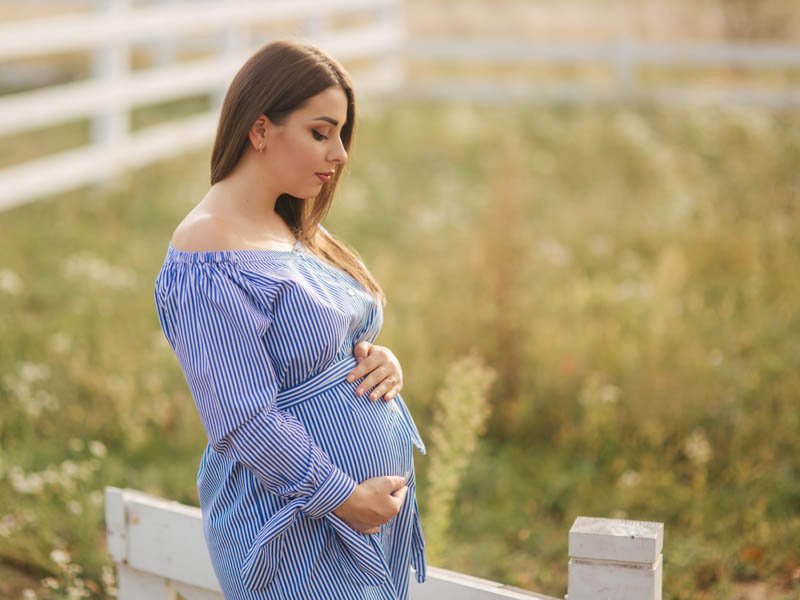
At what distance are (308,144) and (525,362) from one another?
9.42ft

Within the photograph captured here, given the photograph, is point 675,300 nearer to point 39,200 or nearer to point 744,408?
point 744,408

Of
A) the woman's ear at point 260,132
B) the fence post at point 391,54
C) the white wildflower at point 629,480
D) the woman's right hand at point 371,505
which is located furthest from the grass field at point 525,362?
the fence post at point 391,54

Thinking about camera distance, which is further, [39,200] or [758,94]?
[758,94]

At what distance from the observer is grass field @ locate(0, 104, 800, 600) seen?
3275 mm

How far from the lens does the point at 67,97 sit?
675cm

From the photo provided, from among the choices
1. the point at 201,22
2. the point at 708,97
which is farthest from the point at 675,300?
the point at 708,97

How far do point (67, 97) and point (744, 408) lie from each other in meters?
5.00

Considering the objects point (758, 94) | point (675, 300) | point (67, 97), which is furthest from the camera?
point (758, 94)

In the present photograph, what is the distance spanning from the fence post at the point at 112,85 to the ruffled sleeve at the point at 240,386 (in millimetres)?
6035

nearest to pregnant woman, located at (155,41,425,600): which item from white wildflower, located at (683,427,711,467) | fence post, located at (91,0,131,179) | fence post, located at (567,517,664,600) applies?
fence post, located at (567,517,664,600)

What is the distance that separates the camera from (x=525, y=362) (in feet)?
14.5

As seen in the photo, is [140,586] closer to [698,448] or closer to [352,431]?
[352,431]

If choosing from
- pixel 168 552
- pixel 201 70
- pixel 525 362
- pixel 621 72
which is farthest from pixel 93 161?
pixel 621 72

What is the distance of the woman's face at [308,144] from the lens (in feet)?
5.53
